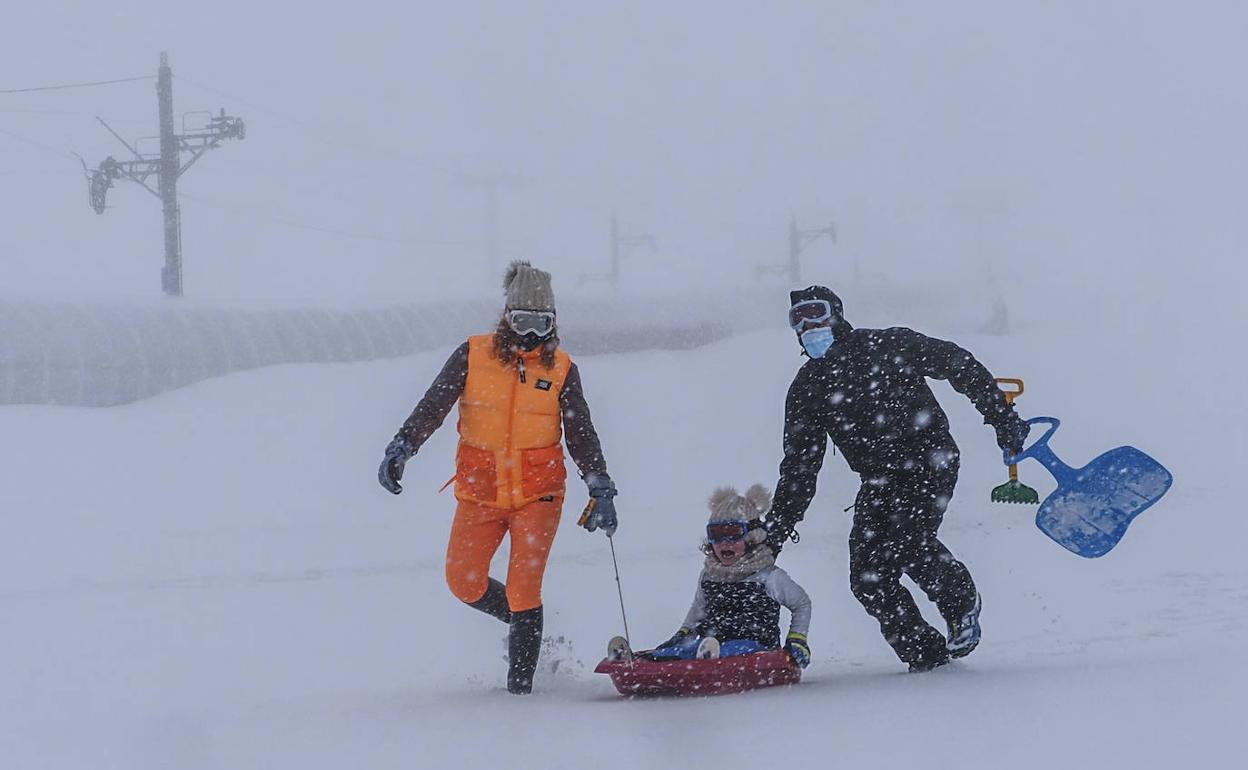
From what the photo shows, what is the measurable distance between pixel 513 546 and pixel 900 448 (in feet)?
5.36

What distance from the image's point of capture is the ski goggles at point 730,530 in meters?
4.98

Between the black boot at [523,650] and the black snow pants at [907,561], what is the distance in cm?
134

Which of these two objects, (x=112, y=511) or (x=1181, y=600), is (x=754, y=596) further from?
(x=112, y=511)

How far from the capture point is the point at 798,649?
184 inches

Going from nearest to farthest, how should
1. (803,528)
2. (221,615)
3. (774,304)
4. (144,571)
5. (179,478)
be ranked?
(221,615) < (144,571) < (803,528) < (179,478) < (774,304)

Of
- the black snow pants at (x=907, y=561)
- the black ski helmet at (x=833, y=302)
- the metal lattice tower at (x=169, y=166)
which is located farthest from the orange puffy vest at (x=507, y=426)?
the metal lattice tower at (x=169, y=166)

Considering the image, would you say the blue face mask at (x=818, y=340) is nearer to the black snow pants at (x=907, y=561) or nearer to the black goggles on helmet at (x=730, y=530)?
the black snow pants at (x=907, y=561)

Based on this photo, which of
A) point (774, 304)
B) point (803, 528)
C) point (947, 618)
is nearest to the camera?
point (947, 618)

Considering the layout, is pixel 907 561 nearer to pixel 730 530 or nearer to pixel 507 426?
pixel 730 530

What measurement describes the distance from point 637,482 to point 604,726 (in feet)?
32.0

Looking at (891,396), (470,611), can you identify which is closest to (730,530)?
(891,396)

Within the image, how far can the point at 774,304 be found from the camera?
32.8 metres

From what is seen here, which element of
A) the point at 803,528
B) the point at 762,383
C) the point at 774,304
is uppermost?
the point at 774,304

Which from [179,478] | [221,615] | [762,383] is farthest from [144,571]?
[762,383]
